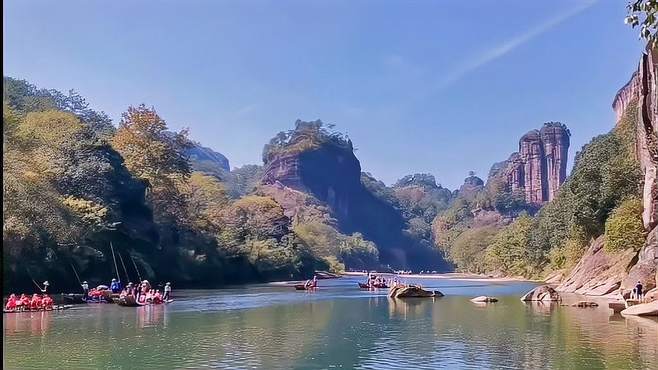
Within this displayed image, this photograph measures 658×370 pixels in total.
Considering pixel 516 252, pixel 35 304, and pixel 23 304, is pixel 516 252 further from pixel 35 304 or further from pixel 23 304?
pixel 23 304

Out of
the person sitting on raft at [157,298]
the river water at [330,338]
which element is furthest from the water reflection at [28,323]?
the person sitting on raft at [157,298]

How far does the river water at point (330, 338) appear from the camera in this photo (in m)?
14.8

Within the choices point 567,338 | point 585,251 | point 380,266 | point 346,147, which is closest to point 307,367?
point 567,338

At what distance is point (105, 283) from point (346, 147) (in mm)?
109999

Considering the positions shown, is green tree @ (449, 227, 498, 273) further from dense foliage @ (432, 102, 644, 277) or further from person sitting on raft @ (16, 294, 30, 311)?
person sitting on raft @ (16, 294, 30, 311)

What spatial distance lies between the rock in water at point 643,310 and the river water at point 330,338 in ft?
1.98

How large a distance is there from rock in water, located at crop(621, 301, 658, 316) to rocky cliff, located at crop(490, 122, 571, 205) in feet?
417

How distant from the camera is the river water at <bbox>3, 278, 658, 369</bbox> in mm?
14836

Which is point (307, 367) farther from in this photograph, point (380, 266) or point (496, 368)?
point (380, 266)

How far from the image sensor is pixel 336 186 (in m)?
146

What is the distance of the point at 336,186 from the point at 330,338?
414ft

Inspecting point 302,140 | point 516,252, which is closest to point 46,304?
point 516,252

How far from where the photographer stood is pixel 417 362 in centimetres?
1473

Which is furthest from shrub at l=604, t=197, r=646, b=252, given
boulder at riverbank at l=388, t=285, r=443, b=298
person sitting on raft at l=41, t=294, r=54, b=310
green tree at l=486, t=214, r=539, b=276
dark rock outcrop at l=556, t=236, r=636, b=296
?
green tree at l=486, t=214, r=539, b=276
